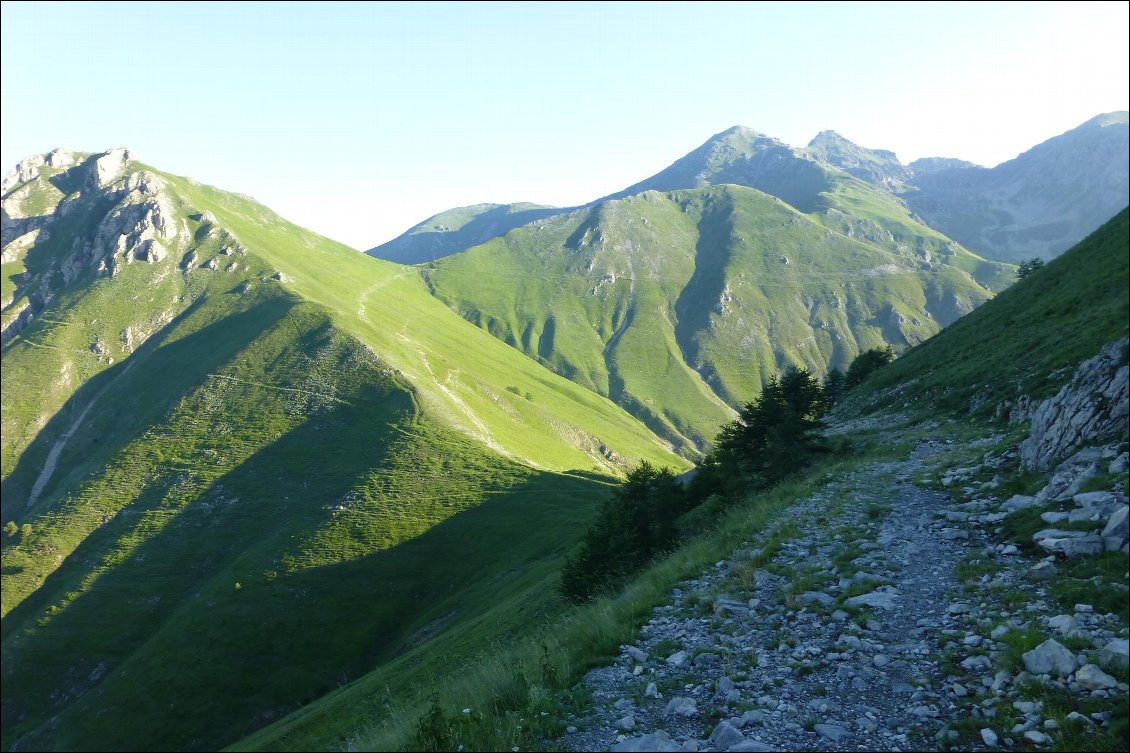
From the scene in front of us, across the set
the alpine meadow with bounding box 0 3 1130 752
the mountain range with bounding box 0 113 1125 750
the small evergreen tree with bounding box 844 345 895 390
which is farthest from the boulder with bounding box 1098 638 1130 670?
the small evergreen tree with bounding box 844 345 895 390

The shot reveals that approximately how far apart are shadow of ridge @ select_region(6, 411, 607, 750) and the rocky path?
160ft

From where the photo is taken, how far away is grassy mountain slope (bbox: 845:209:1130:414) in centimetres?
2588

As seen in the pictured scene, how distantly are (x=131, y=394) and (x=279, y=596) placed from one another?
4656 inches

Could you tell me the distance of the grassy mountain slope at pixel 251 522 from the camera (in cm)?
7575

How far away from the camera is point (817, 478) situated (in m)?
22.6

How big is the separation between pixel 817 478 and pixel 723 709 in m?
17.2

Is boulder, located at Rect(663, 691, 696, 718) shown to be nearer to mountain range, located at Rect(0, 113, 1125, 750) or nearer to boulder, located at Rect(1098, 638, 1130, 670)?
boulder, located at Rect(1098, 638, 1130, 670)

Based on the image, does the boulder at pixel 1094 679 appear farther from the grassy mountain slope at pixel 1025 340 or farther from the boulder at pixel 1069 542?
the grassy mountain slope at pixel 1025 340

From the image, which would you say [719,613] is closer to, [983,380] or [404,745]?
[404,745]

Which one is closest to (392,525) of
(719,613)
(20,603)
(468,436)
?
(468,436)

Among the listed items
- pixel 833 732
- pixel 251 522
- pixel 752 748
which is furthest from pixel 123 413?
pixel 833 732

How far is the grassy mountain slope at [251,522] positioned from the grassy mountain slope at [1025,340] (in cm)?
2949

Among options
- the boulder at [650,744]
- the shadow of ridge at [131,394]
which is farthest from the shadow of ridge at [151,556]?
the boulder at [650,744]

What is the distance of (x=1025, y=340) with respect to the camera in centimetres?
3622
